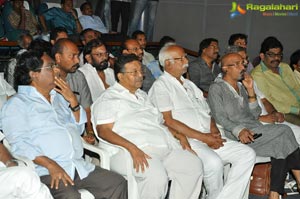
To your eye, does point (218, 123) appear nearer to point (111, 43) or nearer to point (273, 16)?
point (111, 43)

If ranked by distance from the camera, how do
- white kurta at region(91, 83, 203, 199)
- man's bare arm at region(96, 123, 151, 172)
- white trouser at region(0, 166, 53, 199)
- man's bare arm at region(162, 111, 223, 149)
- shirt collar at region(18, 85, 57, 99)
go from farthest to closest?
man's bare arm at region(162, 111, 223, 149) → white kurta at region(91, 83, 203, 199) → man's bare arm at region(96, 123, 151, 172) → shirt collar at region(18, 85, 57, 99) → white trouser at region(0, 166, 53, 199)

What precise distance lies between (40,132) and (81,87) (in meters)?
0.97

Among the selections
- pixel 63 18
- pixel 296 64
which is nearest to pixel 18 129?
pixel 296 64

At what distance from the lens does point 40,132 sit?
299cm

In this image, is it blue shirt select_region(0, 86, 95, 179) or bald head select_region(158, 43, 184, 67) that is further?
bald head select_region(158, 43, 184, 67)

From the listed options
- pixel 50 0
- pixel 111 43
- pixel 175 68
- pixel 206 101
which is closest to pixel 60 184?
pixel 175 68

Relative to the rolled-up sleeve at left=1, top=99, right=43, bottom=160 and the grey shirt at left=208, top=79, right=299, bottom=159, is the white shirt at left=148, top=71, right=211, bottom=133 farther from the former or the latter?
the rolled-up sleeve at left=1, top=99, right=43, bottom=160

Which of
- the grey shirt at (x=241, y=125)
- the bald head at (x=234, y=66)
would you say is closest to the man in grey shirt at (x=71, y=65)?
the grey shirt at (x=241, y=125)

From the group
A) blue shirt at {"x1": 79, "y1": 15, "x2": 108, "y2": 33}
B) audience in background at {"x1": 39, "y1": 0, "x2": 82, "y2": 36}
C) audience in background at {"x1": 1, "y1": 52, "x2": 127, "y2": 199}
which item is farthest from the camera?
blue shirt at {"x1": 79, "y1": 15, "x2": 108, "y2": 33}

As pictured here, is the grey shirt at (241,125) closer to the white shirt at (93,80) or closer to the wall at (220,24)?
the white shirt at (93,80)

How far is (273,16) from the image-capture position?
26.5 feet

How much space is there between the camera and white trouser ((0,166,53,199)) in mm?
2561

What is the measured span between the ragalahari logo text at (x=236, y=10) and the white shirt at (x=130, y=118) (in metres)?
4.91

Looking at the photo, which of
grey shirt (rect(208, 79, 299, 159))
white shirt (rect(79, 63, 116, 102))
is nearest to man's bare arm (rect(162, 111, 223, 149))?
grey shirt (rect(208, 79, 299, 159))
